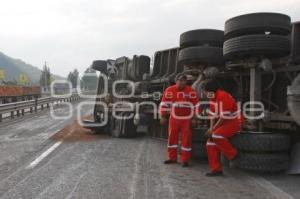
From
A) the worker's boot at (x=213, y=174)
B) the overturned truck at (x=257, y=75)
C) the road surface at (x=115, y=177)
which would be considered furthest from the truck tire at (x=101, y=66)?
the worker's boot at (x=213, y=174)

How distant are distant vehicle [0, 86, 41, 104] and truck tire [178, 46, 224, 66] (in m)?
23.4

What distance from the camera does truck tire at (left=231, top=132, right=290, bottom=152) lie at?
244 inches

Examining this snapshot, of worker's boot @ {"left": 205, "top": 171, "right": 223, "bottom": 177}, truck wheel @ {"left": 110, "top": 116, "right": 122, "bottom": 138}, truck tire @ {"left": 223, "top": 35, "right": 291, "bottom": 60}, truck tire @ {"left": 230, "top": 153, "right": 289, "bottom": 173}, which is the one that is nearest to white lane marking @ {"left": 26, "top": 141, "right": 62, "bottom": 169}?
truck wheel @ {"left": 110, "top": 116, "right": 122, "bottom": 138}

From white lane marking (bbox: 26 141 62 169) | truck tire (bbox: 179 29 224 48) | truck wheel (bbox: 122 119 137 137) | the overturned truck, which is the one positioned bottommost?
white lane marking (bbox: 26 141 62 169)

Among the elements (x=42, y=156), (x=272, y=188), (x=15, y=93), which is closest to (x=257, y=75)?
(x=272, y=188)

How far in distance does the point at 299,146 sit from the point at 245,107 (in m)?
1.11

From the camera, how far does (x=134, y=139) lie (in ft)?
37.5

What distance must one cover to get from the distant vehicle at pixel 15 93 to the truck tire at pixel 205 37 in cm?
2332

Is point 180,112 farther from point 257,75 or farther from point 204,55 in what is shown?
point 257,75

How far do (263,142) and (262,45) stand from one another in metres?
1.47

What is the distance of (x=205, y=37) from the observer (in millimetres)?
8055

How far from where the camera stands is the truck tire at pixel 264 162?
6.20 metres

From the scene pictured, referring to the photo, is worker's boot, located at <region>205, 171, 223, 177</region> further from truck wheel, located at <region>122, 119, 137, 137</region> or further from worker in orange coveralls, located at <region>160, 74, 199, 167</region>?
truck wheel, located at <region>122, 119, 137, 137</region>

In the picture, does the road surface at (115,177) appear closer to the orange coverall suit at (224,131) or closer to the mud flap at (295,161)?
the mud flap at (295,161)
